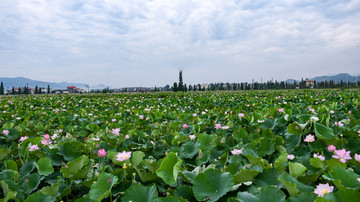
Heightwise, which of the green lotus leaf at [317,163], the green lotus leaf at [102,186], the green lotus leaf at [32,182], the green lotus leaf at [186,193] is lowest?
the green lotus leaf at [32,182]

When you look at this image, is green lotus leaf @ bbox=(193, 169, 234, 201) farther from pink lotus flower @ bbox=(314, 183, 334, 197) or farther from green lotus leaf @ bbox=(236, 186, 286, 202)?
pink lotus flower @ bbox=(314, 183, 334, 197)

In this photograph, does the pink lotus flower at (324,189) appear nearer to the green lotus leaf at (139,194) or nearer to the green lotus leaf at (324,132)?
the green lotus leaf at (139,194)

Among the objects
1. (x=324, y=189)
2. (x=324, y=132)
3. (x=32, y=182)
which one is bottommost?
(x=32, y=182)

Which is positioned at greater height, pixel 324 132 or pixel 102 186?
pixel 324 132

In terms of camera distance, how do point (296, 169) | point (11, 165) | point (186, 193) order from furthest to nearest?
point (11, 165) → point (296, 169) → point (186, 193)

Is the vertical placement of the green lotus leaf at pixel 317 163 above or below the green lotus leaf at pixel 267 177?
above

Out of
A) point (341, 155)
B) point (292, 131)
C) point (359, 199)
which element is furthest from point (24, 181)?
point (292, 131)

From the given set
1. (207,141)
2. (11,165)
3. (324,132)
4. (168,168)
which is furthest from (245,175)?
(11,165)

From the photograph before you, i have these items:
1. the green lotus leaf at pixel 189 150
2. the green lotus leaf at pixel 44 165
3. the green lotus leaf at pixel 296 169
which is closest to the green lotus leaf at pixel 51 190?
the green lotus leaf at pixel 44 165

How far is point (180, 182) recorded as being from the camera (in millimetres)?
1319

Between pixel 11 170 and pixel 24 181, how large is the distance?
12 centimetres

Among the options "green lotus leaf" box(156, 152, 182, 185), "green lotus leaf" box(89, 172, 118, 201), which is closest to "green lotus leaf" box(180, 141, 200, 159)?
"green lotus leaf" box(156, 152, 182, 185)

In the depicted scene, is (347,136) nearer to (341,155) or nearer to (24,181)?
(341,155)

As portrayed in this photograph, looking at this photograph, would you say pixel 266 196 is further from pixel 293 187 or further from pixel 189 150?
pixel 189 150
